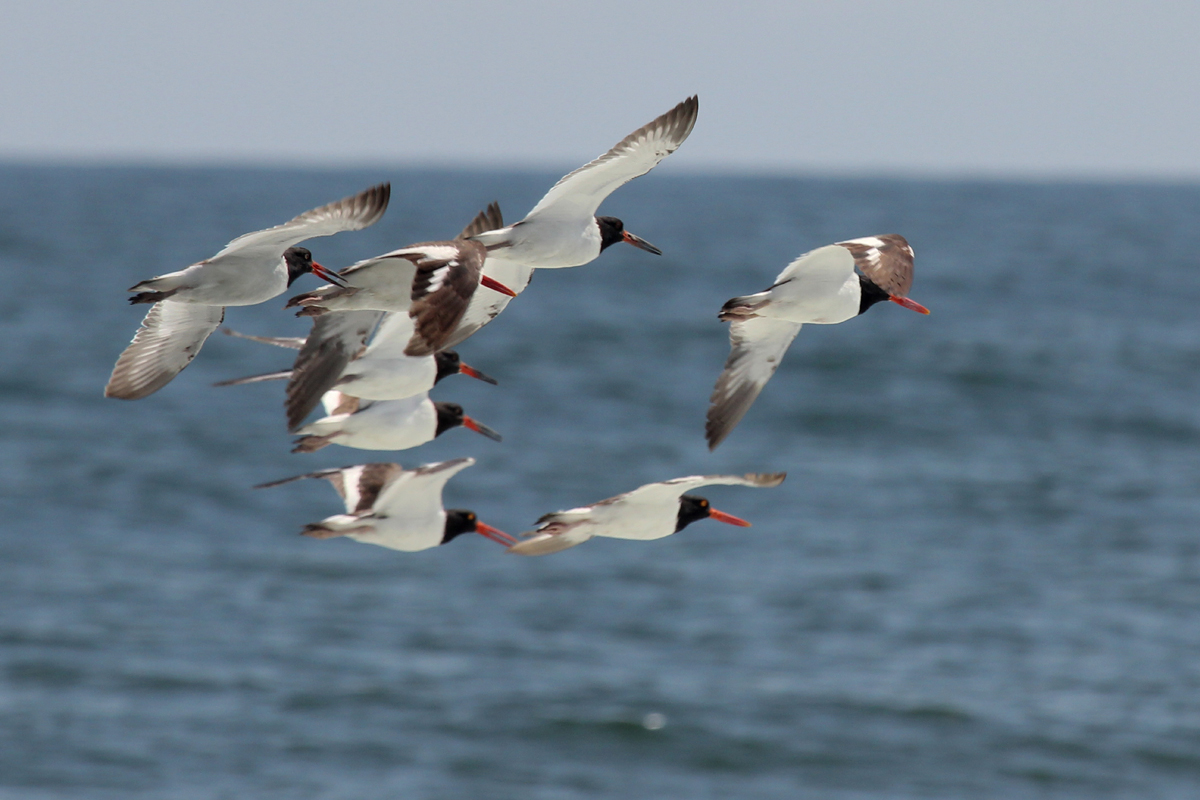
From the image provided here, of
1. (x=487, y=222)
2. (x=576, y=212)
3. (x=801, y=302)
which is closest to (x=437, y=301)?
(x=576, y=212)

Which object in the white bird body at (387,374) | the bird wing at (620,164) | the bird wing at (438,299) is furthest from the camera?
the white bird body at (387,374)

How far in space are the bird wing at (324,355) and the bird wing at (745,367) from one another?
78.4 inches

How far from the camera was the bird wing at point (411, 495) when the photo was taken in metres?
7.87

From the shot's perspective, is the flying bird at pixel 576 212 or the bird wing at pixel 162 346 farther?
the bird wing at pixel 162 346

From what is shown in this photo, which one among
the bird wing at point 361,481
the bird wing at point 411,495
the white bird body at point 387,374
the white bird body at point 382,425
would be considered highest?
the white bird body at point 387,374

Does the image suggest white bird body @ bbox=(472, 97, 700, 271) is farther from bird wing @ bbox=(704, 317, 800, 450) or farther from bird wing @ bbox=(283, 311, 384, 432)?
bird wing @ bbox=(704, 317, 800, 450)

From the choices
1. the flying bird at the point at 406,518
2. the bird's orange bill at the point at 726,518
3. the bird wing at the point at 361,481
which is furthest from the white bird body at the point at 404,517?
the bird's orange bill at the point at 726,518

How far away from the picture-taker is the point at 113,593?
26094mm

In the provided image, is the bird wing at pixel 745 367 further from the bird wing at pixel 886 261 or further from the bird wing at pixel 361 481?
the bird wing at pixel 361 481

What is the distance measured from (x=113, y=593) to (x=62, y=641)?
219 centimetres

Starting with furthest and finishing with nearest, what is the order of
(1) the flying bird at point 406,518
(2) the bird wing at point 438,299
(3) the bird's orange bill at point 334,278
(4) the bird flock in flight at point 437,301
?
(1) the flying bird at point 406,518, (3) the bird's orange bill at point 334,278, (4) the bird flock in flight at point 437,301, (2) the bird wing at point 438,299

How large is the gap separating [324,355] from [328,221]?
1.26 meters

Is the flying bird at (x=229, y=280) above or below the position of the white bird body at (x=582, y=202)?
below

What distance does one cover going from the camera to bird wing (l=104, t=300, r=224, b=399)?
7.31m
